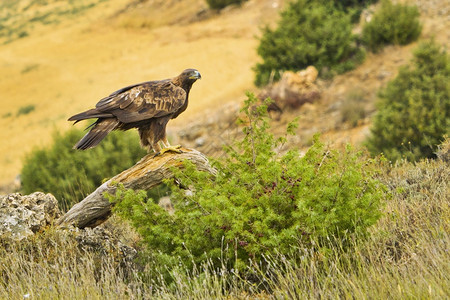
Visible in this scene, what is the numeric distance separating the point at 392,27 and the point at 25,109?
20.6 m

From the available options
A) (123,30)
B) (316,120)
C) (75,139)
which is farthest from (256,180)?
(123,30)

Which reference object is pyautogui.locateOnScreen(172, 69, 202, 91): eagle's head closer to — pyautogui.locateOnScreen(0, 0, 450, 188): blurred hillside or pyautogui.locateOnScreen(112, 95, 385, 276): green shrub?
pyautogui.locateOnScreen(112, 95, 385, 276): green shrub

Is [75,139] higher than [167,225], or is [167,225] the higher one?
[167,225]

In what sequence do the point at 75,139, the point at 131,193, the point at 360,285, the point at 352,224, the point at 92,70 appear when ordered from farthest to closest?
the point at 92,70, the point at 75,139, the point at 131,193, the point at 352,224, the point at 360,285

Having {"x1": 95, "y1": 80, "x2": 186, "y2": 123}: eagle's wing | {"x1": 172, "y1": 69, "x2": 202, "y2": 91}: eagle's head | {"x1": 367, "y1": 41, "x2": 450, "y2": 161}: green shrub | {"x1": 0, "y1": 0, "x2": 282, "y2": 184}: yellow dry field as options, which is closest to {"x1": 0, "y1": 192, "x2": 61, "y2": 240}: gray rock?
{"x1": 95, "y1": 80, "x2": 186, "y2": 123}: eagle's wing

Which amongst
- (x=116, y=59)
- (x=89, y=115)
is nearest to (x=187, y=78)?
(x=89, y=115)

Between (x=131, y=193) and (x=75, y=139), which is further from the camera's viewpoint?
(x=75, y=139)

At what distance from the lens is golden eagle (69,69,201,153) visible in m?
5.68

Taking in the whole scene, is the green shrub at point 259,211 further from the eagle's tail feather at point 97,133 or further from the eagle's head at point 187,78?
the eagle's head at point 187,78

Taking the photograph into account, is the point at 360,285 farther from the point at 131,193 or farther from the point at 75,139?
the point at 75,139

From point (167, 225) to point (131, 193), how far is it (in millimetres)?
445

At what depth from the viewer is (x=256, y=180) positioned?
4.88 m

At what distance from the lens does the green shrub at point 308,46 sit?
20219 mm

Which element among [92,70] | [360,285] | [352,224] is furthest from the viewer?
[92,70]
